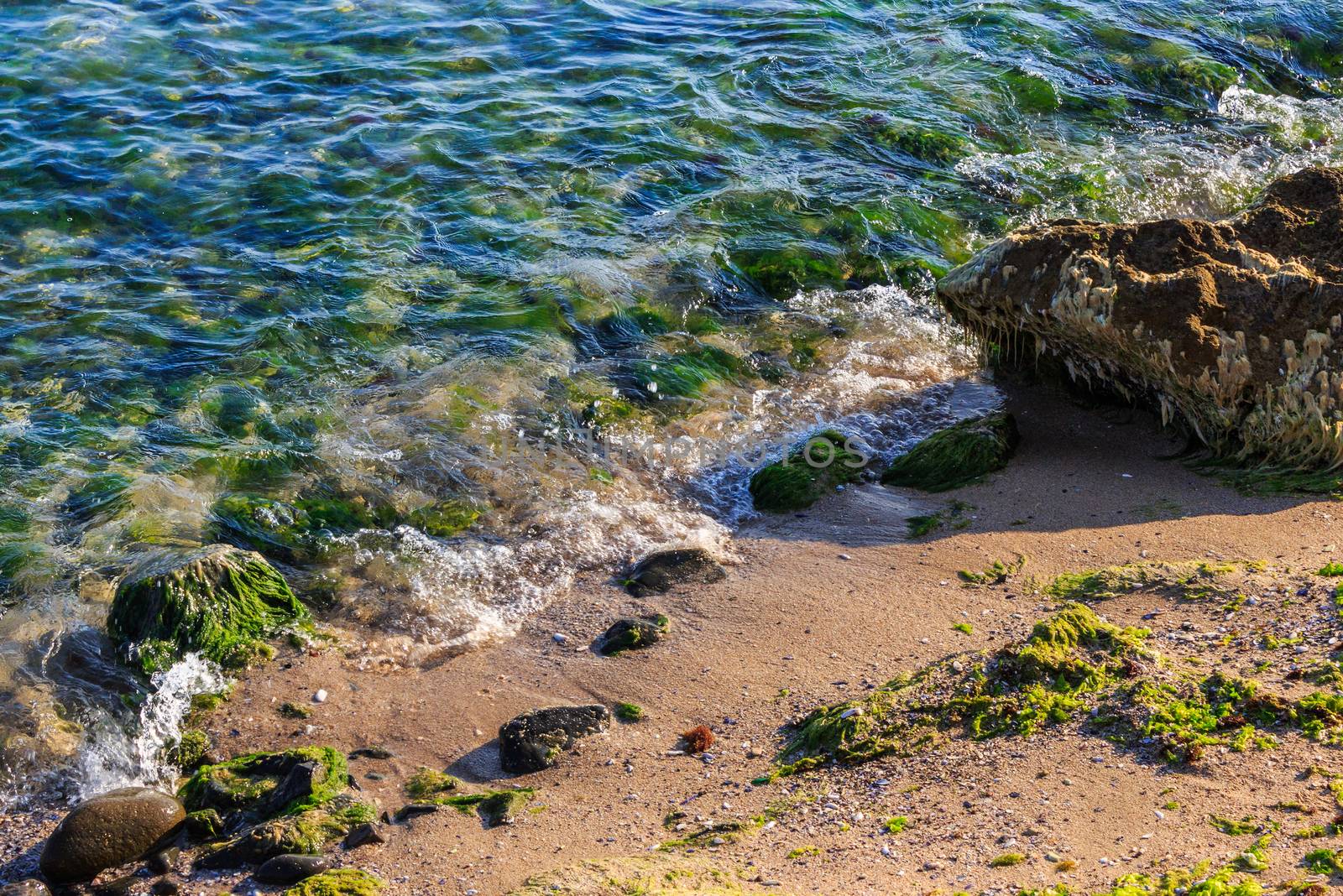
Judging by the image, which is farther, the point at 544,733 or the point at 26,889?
the point at 544,733

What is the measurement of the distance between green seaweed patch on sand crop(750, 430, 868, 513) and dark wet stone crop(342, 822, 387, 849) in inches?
118

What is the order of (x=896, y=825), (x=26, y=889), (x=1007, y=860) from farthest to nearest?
(x=26, y=889) < (x=896, y=825) < (x=1007, y=860)

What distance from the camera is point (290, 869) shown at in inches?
164

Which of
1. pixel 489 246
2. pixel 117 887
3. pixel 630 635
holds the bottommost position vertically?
pixel 117 887

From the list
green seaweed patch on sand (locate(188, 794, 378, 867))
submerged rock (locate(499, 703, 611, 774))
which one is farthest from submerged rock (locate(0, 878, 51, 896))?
submerged rock (locate(499, 703, 611, 774))

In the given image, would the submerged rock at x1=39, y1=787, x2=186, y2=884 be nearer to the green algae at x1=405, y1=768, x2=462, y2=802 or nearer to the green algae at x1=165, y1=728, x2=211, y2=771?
the green algae at x1=165, y1=728, x2=211, y2=771

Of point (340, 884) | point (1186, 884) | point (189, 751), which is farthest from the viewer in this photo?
point (189, 751)

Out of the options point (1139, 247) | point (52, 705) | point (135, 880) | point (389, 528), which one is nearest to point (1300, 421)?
point (1139, 247)

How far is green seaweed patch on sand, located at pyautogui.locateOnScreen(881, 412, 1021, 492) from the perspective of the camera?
651 centimetres

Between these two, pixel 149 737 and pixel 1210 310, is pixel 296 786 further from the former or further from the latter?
pixel 1210 310

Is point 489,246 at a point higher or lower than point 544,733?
higher

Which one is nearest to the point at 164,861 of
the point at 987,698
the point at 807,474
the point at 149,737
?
the point at 149,737

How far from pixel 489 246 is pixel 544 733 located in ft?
17.1

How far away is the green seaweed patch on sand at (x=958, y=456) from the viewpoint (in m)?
6.51
